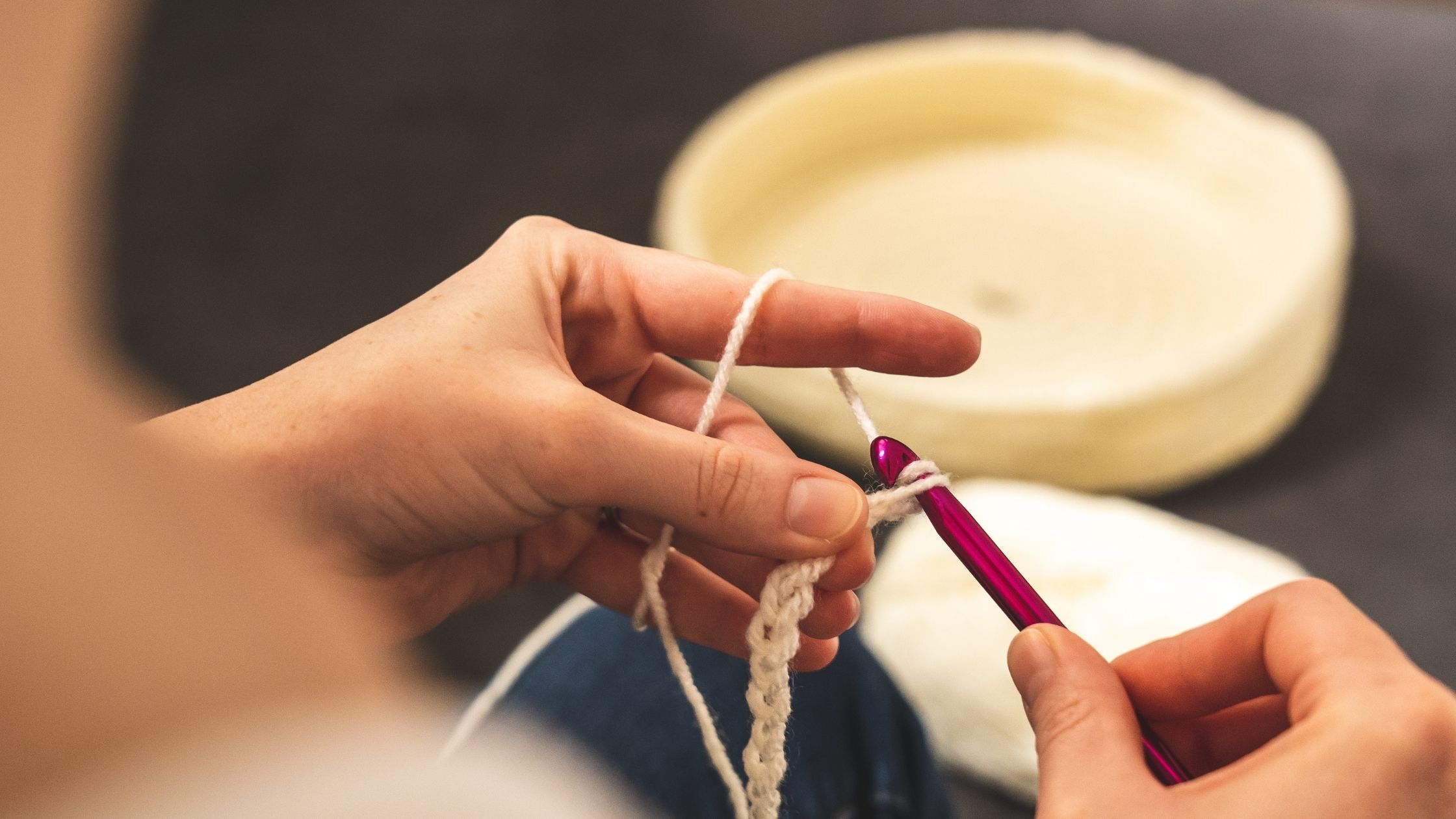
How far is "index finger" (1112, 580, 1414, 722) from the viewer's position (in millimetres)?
426

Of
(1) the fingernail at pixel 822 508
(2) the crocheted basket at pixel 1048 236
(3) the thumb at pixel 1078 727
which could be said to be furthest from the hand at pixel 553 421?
(2) the crocheted basket at pixel 1048 236

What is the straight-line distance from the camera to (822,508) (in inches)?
20.1

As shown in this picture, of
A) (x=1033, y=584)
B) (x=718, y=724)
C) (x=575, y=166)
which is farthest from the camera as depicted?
(x=575, y=166)

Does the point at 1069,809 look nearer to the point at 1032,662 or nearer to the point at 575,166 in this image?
the point at 1032,662

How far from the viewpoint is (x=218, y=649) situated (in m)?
0.21

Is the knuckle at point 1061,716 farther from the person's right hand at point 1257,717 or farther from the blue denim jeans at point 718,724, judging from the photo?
the blue denim jeans at point 718,724

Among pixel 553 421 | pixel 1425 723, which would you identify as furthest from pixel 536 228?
pixel 1425 723

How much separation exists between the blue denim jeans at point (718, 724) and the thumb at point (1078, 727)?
217 millimetres

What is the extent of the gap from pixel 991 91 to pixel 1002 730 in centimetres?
111

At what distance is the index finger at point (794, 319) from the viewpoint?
59 cm

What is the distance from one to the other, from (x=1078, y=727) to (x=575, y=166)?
1.49 meters

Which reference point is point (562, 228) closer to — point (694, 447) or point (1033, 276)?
point (694, 447)

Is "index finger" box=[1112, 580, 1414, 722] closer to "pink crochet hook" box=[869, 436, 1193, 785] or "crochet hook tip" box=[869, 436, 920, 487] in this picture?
"pink crochet hook" box=[869, 436, 1193, 785]

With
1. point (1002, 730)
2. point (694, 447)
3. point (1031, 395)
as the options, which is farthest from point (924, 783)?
point (1031, 395)
